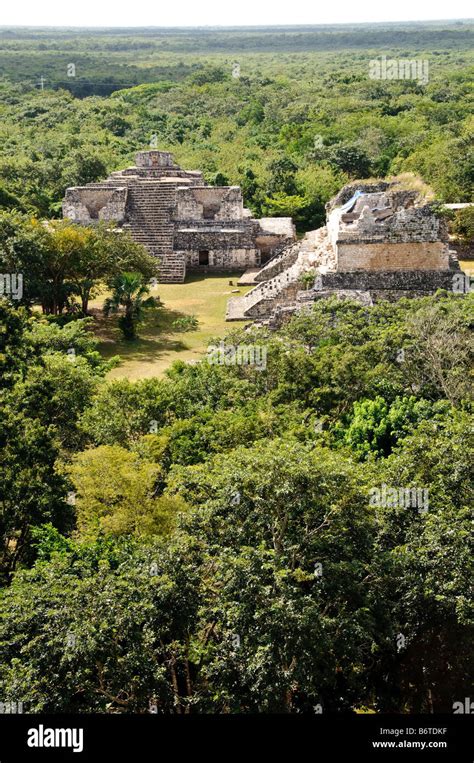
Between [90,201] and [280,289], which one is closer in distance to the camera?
[280,289]

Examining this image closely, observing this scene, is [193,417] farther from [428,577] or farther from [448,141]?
[448,141]

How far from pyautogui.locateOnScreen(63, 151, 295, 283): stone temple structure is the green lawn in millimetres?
1679

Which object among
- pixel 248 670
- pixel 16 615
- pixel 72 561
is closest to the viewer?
pixel 248 670

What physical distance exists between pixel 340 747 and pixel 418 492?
6740 millimetres

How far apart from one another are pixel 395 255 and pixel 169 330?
7.90 metres

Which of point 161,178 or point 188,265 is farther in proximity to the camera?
point 161,178

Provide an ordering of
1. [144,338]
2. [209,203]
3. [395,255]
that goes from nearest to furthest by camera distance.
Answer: [395,255]
[144,338]
[209,203]

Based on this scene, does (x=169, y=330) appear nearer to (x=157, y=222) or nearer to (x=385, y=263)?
(x=385, y=263)

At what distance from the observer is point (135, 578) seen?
37.4ft

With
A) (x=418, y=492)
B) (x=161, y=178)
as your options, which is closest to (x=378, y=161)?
(x=161, y=178)

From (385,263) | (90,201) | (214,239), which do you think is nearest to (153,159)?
(90,201)

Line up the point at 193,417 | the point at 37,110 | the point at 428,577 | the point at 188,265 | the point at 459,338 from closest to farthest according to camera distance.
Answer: the point at 428,577 < the point at 193,417 < the point at 459,338 < the point at 188,265 < the point at 37,110

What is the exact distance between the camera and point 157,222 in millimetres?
38562

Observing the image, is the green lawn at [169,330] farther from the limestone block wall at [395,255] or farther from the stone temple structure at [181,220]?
the limestone block wall at [395,255]
